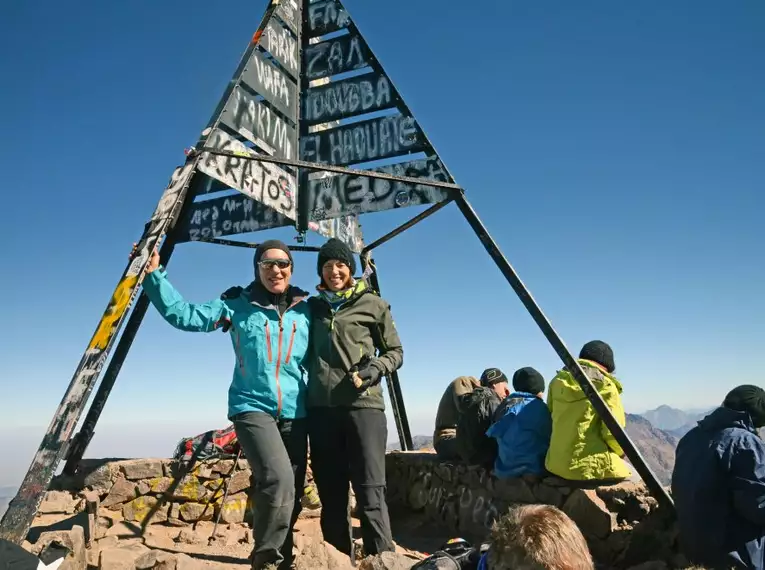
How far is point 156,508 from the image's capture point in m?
4.81

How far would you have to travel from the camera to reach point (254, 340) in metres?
3.33

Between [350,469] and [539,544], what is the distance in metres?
2.07

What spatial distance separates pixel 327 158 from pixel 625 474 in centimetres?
385

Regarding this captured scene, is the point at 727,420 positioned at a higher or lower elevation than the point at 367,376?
lower

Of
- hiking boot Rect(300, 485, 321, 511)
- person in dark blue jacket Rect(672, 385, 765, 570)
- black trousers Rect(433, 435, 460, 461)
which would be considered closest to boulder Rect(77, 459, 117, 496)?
hiking boot Rect(300, 485, 321, 511)

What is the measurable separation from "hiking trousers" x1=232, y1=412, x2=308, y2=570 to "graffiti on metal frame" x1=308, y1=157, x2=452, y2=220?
2452mm

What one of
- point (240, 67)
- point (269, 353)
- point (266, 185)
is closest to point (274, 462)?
point (269, 353)

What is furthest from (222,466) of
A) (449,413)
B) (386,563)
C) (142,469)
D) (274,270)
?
(386,563)

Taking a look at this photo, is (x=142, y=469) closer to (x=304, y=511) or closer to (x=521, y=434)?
(x=304, y=511)

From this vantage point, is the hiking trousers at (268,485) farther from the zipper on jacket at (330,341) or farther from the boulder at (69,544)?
the boulder at (69,544)

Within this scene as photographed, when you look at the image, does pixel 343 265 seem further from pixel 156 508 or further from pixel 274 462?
pixel 156 508

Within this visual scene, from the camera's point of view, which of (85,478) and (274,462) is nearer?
(274,462)

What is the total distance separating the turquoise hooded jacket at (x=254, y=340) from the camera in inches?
128

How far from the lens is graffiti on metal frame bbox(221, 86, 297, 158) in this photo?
437cm
